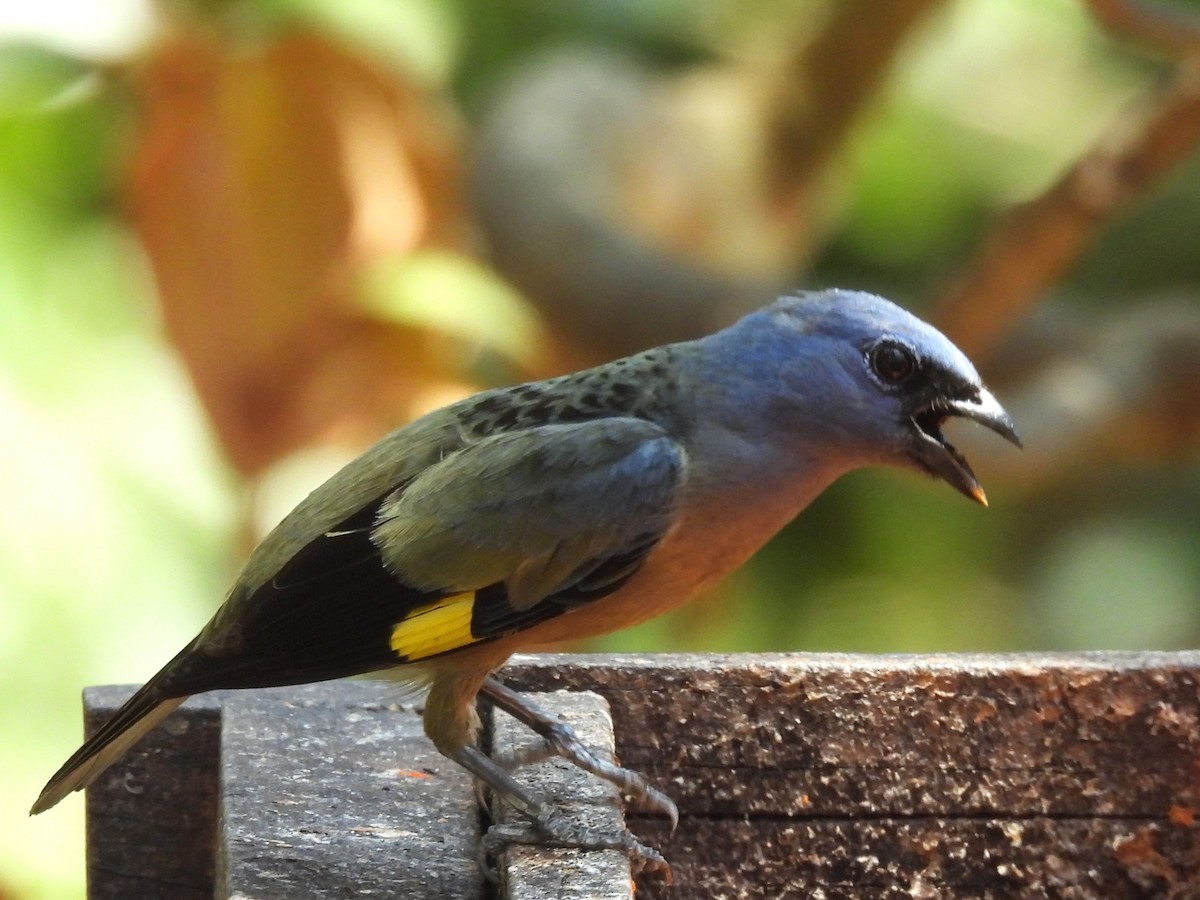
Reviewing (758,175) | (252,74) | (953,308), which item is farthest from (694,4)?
(953,308)

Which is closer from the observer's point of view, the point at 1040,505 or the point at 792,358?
the point at 792,358

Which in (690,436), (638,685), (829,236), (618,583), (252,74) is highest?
(252,74)

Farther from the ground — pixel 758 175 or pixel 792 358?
pixel 758 175

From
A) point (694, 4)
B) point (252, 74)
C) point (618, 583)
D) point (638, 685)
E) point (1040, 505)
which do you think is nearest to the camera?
point (618, 583)

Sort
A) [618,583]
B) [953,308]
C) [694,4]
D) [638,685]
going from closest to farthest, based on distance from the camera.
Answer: [618,583] < [638,685] < [953,308] < [694,4]

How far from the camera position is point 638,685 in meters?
2.71

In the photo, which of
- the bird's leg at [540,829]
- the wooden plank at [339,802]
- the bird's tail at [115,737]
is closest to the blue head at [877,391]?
the bird's leg at [540,829]

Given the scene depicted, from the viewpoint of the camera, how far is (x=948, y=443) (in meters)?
2.59

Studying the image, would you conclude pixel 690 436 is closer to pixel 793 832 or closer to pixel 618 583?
pixel 618 583

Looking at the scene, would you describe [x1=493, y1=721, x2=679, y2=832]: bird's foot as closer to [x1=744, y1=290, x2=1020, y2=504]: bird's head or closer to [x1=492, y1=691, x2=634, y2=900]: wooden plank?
[x1=492, y1=691, x2=634, y2=900]: wooden plank

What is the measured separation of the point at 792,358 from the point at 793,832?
70cm

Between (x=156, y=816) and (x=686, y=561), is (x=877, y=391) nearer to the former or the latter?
(x=686, y=561)

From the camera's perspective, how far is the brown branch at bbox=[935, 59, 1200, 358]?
4.16 m

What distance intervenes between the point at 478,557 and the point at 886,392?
0.64m
